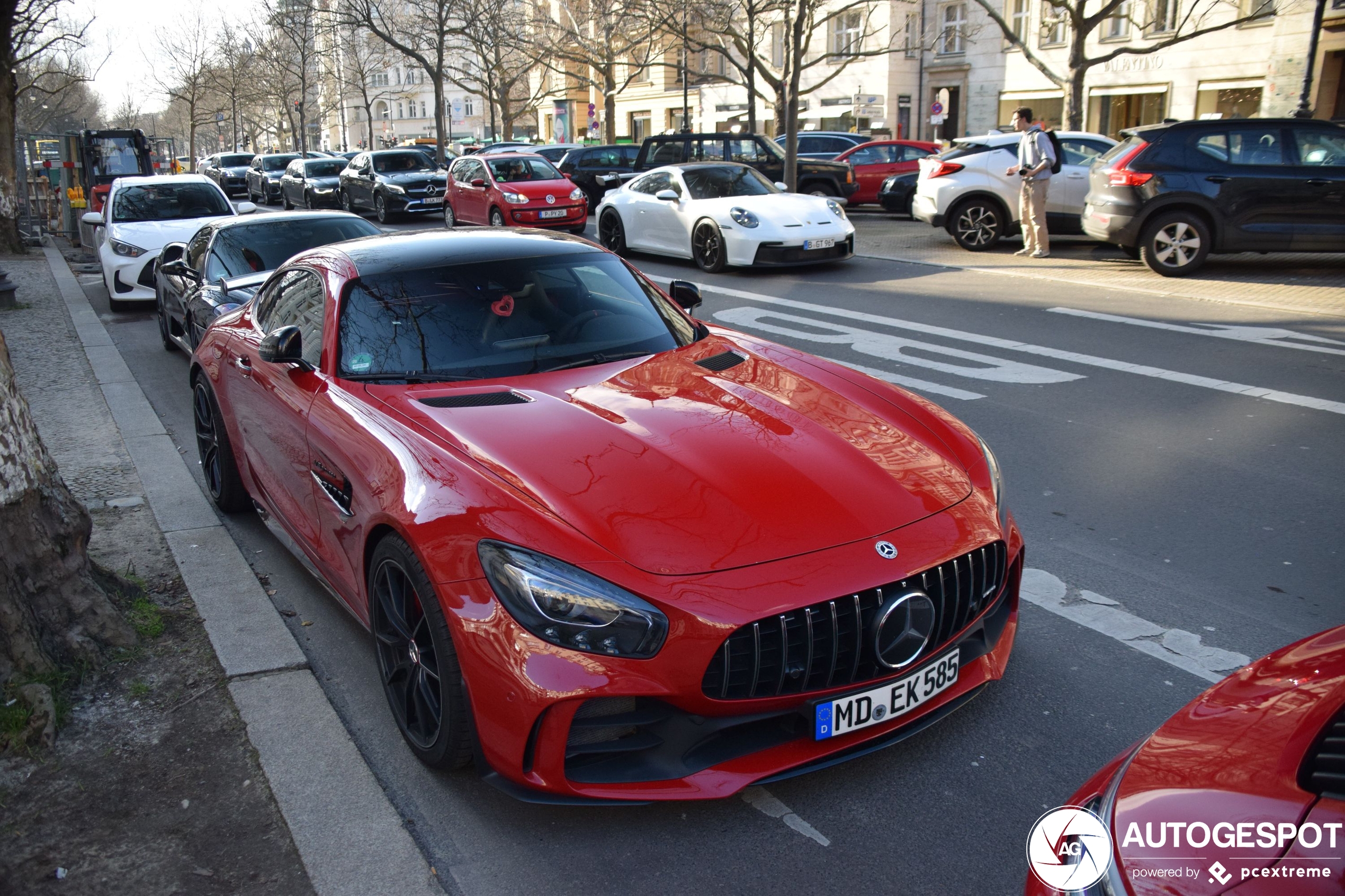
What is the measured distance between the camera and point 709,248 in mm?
14195

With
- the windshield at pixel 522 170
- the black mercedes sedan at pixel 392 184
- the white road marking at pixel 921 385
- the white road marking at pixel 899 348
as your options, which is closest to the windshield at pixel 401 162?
the black mercedes sedan at pixel 392 184

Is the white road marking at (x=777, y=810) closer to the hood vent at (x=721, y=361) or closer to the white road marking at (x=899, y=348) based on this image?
the hood vent at (x=721, y=361)

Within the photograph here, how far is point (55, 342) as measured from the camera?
10891 mm

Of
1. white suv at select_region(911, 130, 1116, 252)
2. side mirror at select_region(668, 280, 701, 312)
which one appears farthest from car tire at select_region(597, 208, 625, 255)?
side mirror at select_region(668, 280, 701, 312)

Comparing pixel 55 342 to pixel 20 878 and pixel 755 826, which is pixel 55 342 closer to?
pixel 20 878

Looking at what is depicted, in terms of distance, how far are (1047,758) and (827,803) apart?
2.28ft

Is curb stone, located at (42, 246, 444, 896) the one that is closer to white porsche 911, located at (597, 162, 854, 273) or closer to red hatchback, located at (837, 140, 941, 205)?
white porsche 911, located at (597, 162, 854, 273)

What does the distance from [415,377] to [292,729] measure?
1.28 meters

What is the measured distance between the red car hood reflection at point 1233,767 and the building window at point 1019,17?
45718 mm

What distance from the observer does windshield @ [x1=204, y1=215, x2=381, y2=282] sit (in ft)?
28.9

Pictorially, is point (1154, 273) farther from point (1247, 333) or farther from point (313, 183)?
point (313, 183)

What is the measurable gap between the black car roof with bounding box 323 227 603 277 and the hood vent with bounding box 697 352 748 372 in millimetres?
869

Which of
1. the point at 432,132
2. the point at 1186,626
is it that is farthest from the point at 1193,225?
the point at 432,132

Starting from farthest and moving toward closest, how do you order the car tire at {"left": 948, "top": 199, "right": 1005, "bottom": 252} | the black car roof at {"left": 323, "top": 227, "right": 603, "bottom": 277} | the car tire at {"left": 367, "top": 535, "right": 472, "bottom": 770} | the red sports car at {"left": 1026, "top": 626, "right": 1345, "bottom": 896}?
the car tire at {"left": 948, "top": 199, "right": 1005, "bottom": 252} < the black car roof at {"left": 323, "top": 227, "right": 603, "bottom": 277} < the car tire at {"left": 367, "top": 535, "right": 472, "bottom": 770} < the red sports car at {"left": 1026, "top": 626, "right": 1345, "bottom": 896}
